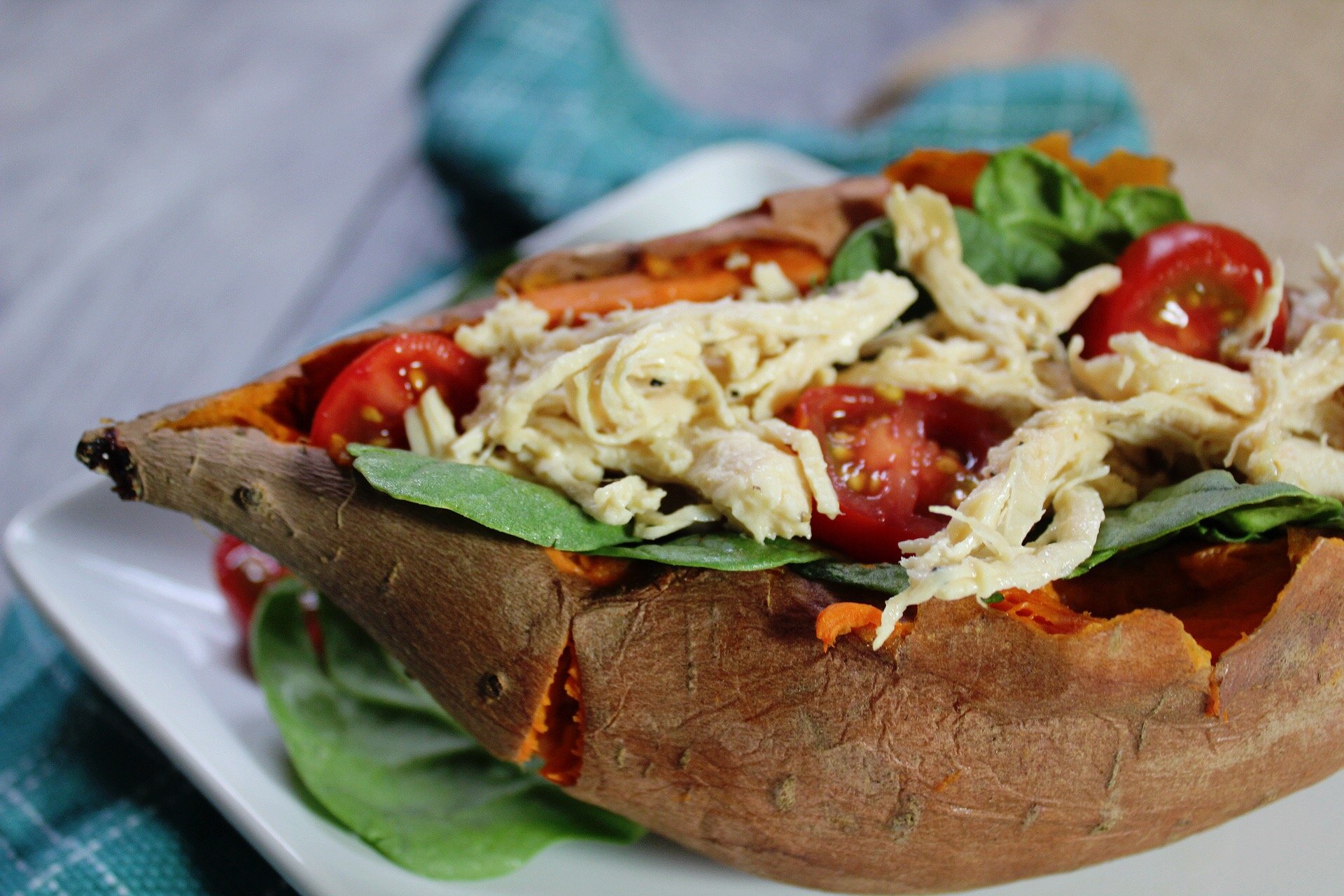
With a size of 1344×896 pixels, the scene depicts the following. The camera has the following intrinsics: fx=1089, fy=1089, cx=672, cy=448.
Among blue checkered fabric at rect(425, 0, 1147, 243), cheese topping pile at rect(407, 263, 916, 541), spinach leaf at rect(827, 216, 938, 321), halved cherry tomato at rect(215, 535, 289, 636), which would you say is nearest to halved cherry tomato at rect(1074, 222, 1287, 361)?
spinach leaf at rect(827, 216, 938, 321)

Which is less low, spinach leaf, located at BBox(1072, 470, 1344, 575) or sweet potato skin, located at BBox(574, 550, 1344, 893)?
spinach leaf, located at BBox(1072, 470, 1344, 575)

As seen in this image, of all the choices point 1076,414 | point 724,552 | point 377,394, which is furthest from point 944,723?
point 377,394

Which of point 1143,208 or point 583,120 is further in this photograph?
point 583,120

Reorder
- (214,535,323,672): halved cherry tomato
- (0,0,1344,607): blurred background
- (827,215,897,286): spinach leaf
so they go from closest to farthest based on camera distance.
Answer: (827,215,897,286): spinach leaf, (214,535,323,672): halved cherry tomato, (0,0,1344,607): blurred background

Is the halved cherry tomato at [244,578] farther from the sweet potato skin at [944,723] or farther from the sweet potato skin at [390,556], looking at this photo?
the sweet potato skin at [944,723]

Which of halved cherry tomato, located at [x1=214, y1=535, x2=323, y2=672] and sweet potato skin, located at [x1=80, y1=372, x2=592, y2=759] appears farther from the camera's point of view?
halved cherry tomato, located at [x1=214, y1=535, x2=323, y2=672]

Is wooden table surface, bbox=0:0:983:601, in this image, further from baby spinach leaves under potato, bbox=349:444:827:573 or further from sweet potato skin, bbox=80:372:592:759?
baby spinach leaves under potato, bbox=349:444:827:573

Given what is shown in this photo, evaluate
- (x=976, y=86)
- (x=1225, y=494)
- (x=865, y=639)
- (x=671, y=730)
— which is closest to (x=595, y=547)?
(x=671, y=730)

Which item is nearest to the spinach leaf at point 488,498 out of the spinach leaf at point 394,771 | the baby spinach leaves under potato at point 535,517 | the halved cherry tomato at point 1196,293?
the baby spinach leaves under potato at point 535,517

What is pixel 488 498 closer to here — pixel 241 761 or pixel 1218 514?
pixel 241 761
